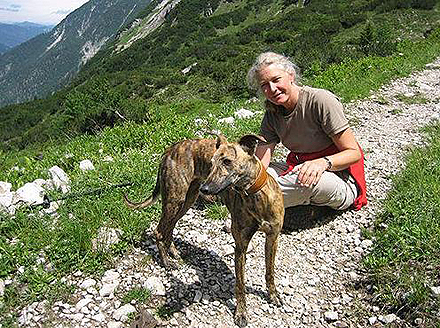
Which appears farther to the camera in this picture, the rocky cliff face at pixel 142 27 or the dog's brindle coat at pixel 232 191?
the rocky cliff face at pixel 142 27

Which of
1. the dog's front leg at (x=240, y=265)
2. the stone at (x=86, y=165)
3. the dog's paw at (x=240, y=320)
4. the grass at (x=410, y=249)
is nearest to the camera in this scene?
the grass at (x=410, y=249)

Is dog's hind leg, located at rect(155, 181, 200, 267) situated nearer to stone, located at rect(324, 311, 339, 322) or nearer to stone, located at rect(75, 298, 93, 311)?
stone, located at rect(75, 298, 93, 311)

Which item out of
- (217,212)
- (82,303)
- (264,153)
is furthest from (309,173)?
(82,303)

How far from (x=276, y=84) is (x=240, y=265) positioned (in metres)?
2.02

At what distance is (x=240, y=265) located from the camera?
3.72m

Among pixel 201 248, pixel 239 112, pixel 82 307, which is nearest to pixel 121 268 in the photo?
pixel 82 307

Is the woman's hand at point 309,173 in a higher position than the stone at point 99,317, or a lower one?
higher

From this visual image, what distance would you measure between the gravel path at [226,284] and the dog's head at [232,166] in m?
1.52

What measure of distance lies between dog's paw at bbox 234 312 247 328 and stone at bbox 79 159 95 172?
3.96 metres

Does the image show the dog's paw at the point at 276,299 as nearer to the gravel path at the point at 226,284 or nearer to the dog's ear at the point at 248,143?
the gravel path at the point at 226,284

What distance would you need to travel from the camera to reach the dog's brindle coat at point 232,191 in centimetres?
313

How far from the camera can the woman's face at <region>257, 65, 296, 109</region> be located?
13.7 feet

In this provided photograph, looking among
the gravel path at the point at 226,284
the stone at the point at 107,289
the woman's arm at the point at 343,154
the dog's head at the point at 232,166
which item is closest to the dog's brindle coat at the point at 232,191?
the dog's head at the point at 232,166

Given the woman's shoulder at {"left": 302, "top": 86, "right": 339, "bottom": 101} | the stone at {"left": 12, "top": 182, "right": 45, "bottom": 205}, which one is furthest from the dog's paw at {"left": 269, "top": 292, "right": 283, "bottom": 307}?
the stone at {"left": 12, "top": 182, "right": 45, "bottom": 205}
